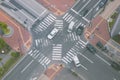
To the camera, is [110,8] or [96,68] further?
[110,8]

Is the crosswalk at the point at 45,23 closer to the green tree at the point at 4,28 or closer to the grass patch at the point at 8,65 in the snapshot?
the green tree at the point at 4,28

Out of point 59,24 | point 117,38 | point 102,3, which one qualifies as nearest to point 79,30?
point 59,24

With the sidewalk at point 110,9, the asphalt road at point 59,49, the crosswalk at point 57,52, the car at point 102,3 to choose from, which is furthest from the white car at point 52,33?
the car at point 102,3

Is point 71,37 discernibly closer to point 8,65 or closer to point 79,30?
point 79,30

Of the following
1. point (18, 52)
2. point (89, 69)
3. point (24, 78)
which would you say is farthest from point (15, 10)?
point (89, 69)

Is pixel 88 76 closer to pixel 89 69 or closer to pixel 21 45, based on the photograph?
pixel 89 69

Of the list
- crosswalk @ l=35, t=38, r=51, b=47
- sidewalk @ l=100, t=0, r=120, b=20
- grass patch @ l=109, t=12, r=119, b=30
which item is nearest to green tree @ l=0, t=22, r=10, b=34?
crosswalk @ l=35, t=38, r=51, b=47
